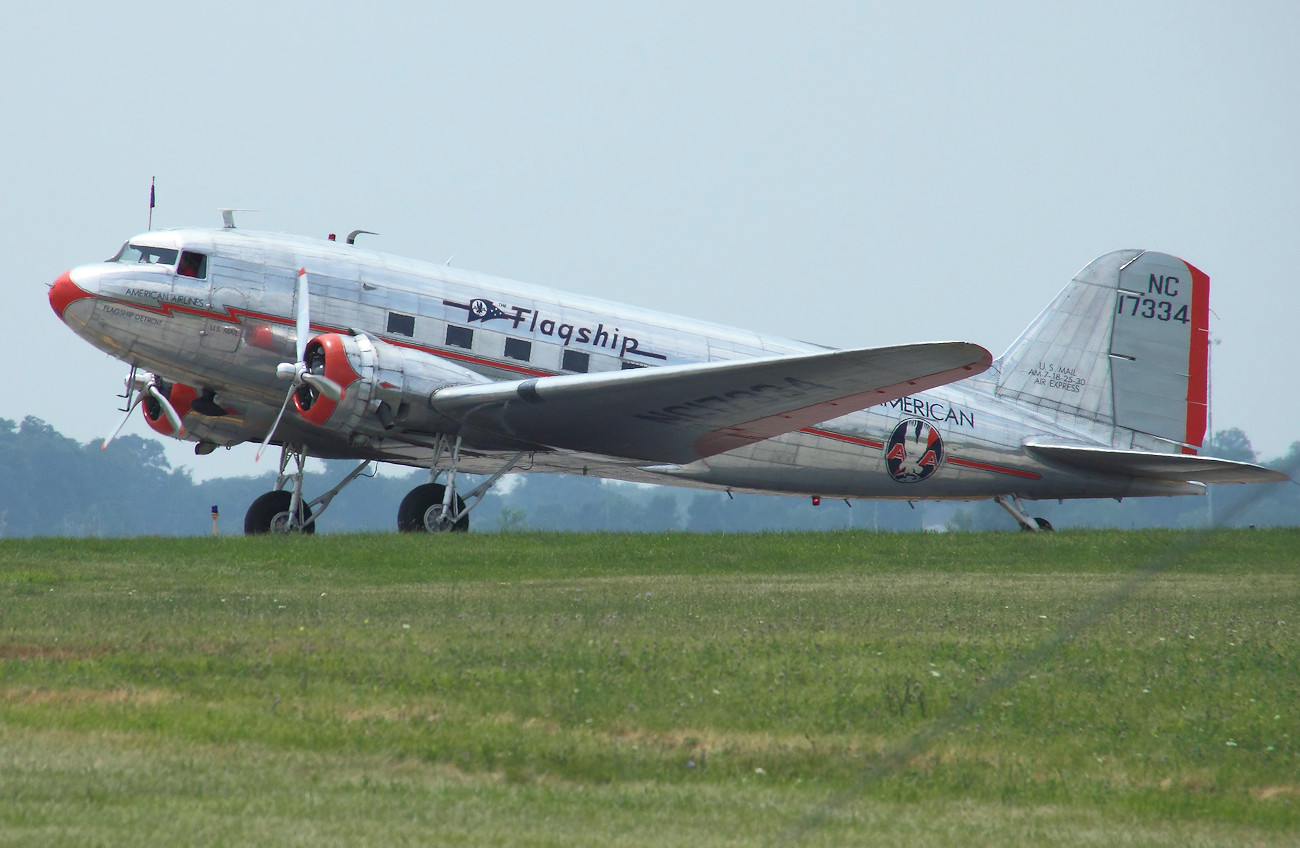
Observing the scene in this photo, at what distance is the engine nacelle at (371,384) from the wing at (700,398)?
306 millimetres

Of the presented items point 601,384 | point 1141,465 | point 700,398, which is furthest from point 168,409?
point 1141,465

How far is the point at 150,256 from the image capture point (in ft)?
61.3

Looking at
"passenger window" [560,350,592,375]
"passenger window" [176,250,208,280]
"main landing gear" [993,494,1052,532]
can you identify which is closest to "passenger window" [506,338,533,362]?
"passenger window" [560,350,592,375]

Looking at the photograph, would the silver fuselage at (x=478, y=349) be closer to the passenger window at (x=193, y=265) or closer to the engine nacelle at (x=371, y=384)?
the passenger window at (x=193, y=265)

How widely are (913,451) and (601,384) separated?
23.2 ft

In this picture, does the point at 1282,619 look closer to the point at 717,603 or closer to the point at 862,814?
the point at 717,603

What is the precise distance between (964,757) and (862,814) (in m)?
1.21

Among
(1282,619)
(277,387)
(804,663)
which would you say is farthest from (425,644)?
(277,387)

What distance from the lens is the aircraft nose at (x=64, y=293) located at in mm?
18297

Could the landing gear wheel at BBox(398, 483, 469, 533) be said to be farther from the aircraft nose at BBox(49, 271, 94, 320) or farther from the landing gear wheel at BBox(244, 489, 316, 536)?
the aircraft nose at BBox(49, 271, 94, 320)

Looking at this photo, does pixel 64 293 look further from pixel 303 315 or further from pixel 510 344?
pixel 510 344

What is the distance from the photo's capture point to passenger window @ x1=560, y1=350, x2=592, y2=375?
803 inches

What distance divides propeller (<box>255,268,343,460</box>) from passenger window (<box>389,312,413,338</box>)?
1.17 m

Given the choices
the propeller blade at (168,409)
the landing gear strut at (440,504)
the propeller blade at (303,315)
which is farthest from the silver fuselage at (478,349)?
the landing gear strut at (440,504)
